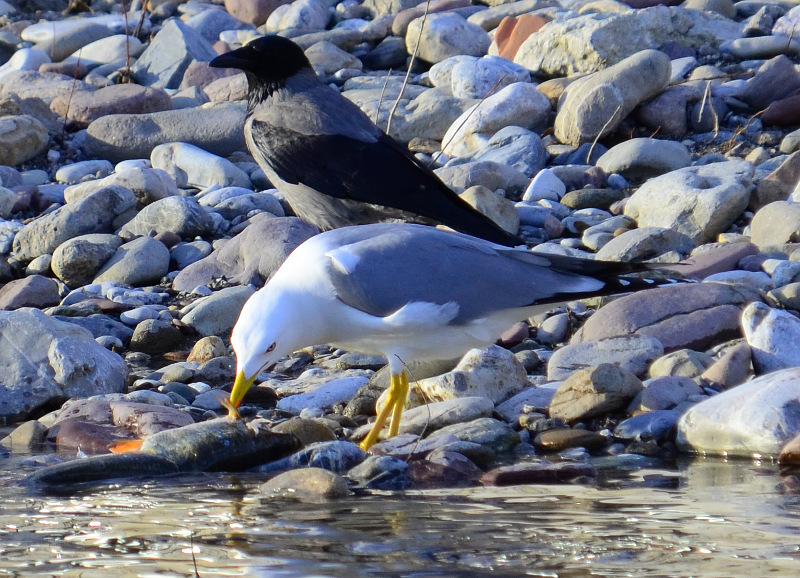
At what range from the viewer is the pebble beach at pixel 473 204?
5102mm

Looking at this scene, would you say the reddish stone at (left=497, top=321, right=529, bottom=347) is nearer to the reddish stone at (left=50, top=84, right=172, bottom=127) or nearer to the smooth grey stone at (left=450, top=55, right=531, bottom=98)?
the smooth grey stone at (left=450, top=55, right=531, bottom=98)

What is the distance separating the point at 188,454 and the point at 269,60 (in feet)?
13.1

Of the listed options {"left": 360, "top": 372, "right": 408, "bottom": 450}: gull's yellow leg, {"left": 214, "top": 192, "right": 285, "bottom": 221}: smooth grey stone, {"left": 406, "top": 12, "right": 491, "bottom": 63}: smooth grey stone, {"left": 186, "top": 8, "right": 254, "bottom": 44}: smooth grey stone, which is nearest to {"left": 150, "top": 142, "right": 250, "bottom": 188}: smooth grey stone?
{"left": 214, "top": 192, "right": 285, "bottom": 221}: smooth grey stone

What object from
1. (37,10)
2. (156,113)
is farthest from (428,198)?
(37,10)

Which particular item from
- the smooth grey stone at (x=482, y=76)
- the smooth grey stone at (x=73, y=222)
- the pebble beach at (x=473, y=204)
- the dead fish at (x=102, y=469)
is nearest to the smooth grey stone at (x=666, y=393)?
the pebble beach at (x=473, y=204)

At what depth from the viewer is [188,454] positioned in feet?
15.4

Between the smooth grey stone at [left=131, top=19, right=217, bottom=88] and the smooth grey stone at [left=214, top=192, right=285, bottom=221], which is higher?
the smooth grey stone at [left=131, top=19, right=217, bottom=88]

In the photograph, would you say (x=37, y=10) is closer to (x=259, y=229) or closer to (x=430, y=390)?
(x=259, y=229)

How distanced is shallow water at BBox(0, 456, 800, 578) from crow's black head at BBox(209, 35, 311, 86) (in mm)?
4122

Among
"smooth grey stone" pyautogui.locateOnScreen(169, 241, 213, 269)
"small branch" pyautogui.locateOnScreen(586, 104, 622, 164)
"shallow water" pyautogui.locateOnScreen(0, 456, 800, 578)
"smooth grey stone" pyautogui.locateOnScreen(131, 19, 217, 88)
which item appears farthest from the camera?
"smooth grey stone" pyautogui.locateOnScreen(131, 19, 217, 88)

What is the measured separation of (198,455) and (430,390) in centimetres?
140

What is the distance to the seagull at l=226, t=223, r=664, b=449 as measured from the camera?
16.0ft

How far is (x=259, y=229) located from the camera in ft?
26.5

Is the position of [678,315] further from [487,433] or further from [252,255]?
[252,255]
